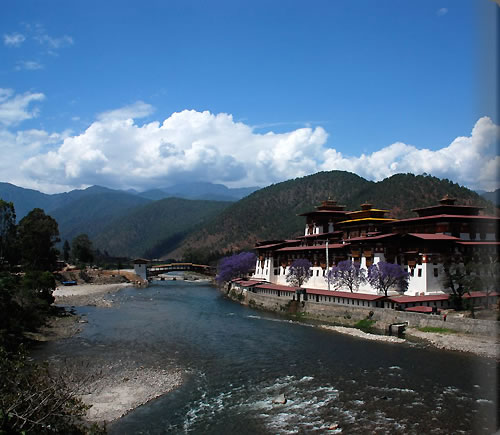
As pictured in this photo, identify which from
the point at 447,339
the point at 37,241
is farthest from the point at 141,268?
the point at 447,339

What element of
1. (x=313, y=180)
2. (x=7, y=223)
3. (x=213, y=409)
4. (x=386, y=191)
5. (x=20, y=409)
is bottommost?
(x=213, y=409)

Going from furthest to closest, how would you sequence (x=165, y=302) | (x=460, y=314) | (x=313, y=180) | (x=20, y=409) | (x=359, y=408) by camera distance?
(x=313, y=180) → (x=165, y=302) → (x=460, y=314) → (x=359, y=408) → (x=20, y=409)

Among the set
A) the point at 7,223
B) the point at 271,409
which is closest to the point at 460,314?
the point at 271,409

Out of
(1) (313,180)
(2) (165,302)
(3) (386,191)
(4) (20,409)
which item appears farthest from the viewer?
(1) (313,180)

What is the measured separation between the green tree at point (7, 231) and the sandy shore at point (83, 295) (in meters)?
10.3

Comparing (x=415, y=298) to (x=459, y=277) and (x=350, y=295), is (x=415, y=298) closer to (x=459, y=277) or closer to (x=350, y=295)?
(x=459, y=277)

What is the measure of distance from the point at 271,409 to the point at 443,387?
856 centimetres

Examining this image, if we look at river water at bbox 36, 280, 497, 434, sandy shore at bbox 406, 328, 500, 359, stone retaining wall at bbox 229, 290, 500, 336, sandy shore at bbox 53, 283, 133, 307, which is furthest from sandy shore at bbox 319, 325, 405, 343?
sandy shore at bbox 53, 283, 133, 307

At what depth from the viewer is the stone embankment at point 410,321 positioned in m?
30.0

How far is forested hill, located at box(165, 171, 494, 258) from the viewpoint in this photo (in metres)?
112

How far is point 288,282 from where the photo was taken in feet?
203

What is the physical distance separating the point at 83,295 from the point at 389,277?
45.0m

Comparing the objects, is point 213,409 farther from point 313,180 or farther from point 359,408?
point 313,180

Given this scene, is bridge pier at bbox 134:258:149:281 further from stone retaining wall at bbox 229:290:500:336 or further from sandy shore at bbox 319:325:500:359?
sandy shore at bbox 319:325:500:359
